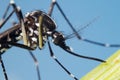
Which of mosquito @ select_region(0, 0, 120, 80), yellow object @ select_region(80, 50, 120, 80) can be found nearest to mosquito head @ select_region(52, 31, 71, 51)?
mosquito @ select_region(0, 0, 120, 80)

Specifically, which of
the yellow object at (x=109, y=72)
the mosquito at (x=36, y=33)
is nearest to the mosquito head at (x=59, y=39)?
the mosquito at (x=36, y=33)

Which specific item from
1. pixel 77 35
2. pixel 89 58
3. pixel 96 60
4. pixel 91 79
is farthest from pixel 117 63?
pixel 77 35

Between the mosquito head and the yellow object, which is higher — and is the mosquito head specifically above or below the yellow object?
above

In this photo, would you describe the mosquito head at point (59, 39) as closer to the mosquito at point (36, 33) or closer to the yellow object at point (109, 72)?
the mosquito at point (36, 33)

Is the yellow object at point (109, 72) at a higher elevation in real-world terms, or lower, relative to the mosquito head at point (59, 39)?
lower

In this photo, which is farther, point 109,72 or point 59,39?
point 59,39

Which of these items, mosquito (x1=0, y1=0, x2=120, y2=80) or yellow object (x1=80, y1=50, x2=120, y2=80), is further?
mosquito (x1=0, y1=0, x2=120, y2=80)

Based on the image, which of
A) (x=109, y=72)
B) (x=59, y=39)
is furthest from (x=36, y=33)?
(x=109, y=72)

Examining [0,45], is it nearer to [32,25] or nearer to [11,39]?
[11,39]

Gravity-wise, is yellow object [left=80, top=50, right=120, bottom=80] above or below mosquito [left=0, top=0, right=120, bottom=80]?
below

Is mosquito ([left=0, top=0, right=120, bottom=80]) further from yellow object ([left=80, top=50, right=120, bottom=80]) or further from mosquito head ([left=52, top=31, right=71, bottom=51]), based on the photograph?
yellow object ([left=80, top=50, right=120, bottom=80])

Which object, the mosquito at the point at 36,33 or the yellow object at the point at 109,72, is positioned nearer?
the yellow object at the point at 109,72

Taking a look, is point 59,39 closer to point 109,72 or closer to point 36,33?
point 36,33
